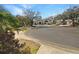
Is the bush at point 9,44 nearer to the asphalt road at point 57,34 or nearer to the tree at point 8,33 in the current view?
the tree at point 8,33

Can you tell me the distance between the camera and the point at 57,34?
2.34 metres

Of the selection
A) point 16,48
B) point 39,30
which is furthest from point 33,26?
point 16,48

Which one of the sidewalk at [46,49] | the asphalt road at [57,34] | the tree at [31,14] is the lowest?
the sidewalk at [46,49]

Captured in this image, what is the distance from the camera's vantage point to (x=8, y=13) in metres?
2.33

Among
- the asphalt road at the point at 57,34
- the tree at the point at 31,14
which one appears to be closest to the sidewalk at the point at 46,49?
the asphalt road at the point at 57,34

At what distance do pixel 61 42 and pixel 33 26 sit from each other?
255 millimetres

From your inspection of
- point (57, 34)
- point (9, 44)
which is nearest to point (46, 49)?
point (57, 34)

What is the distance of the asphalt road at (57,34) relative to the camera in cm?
231

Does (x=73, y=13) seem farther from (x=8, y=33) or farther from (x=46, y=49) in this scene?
(x=8, y=33)

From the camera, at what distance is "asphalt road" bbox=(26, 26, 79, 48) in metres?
2.31

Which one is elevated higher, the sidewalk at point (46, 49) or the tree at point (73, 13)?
the tree at point (73, 13)
